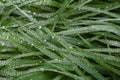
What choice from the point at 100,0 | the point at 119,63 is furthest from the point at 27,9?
the point at 119,63

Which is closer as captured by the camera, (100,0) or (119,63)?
(119,63)

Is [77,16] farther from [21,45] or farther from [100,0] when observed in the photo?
[21,45]

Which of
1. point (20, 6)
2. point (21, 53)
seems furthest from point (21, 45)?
point (20, 6)

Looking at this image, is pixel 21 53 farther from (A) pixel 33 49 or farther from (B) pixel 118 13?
(B) pixel 118 13

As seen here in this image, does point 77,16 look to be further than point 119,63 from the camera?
Yes

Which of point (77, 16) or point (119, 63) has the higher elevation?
point (77, 16)

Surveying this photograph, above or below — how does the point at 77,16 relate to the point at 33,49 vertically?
above
